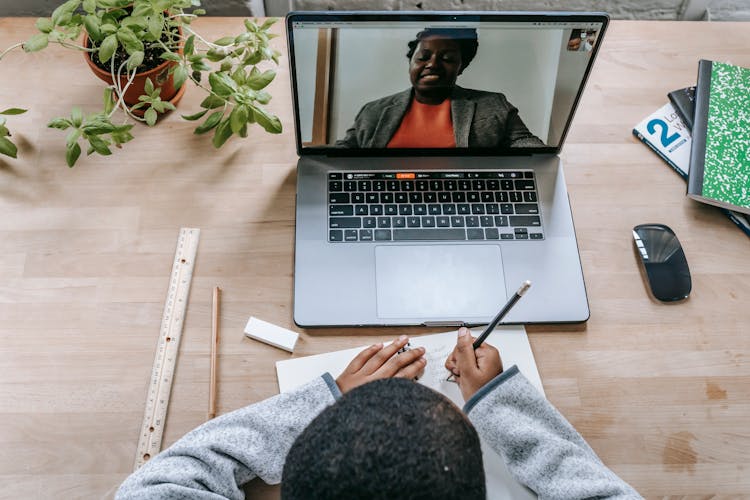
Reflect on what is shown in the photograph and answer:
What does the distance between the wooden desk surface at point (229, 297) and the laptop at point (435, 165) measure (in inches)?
1.6

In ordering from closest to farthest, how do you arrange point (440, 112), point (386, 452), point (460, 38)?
point (386, 452) → point (460, 38) → point (440, 112)

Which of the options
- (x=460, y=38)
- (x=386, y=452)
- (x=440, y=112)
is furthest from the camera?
(x=440, y=112)

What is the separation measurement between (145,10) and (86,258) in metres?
0.36

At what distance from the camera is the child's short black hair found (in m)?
0.50

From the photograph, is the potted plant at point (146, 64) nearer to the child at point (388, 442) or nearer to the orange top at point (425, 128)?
the orange top at point (425, 128)

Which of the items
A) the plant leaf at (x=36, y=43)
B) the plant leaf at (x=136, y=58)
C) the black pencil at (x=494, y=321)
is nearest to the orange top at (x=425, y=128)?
the black pencil at (x=494, y=321)

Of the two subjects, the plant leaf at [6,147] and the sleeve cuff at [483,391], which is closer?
the sleeve cuff at [483,391]

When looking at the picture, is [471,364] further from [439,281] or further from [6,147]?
[6,147]

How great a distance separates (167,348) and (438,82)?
0.51 metres

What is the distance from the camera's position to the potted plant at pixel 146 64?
2.63 ft

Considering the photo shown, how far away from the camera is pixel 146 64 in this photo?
2.97 feet

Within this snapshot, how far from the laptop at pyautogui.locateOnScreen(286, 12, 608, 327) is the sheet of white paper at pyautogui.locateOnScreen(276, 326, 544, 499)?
1.0 inches

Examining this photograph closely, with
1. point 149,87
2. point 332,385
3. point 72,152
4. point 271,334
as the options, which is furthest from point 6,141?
point 332,385

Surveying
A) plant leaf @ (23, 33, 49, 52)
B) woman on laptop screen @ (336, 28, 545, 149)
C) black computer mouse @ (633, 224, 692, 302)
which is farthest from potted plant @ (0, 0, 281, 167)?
black computer mouse @ (633, 224, 692, 302)
